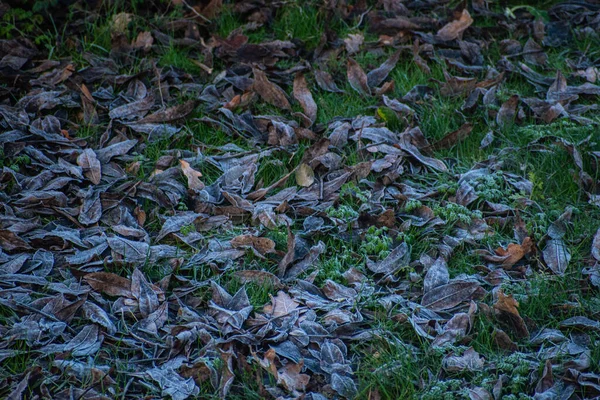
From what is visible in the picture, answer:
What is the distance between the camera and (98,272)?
3.19 m

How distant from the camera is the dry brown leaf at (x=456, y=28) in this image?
4816 mm

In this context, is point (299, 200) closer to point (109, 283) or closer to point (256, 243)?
point (256, 243)

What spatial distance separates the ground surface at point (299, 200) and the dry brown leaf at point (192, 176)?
0.01m

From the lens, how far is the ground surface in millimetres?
2836

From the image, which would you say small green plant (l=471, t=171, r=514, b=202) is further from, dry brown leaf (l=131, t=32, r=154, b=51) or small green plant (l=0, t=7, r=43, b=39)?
small green plant (l=0, t=7, r=43, b=39)

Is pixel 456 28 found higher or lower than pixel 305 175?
higher

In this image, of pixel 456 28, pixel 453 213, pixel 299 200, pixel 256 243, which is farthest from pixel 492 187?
pixel 456 28

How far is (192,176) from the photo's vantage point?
12.3ft

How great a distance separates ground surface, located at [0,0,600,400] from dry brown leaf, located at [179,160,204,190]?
0.01 m

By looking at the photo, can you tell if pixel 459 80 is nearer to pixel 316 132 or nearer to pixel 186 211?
pixel 316 132

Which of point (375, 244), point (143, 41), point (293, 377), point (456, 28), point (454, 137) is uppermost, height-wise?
point (456, 28)

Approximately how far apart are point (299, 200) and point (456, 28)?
196cm

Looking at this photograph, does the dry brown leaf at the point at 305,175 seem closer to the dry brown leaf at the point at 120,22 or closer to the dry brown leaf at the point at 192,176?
the dry brown leaf at the point at 192,176

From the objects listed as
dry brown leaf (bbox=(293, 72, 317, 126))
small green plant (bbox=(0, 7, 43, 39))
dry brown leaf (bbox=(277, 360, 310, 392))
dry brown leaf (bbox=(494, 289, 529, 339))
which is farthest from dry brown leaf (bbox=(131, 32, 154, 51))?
dry brown leaf (bbox=(494, 289, 529, 339))
